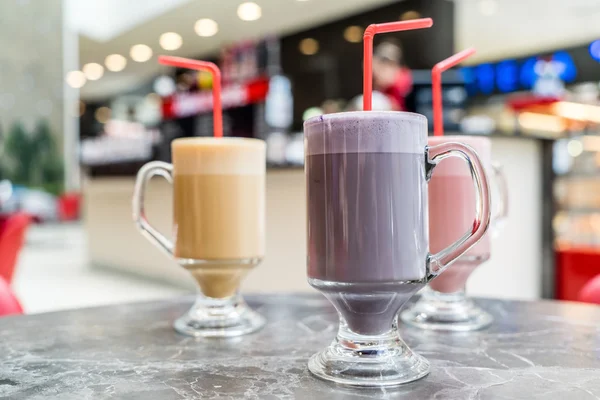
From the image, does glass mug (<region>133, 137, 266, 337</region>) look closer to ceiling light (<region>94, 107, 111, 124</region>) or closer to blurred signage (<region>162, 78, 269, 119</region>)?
blurred signage (<region>162, 78, 269, 119</region>)

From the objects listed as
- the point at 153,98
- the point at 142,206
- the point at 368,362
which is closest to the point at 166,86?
the point at 153,98

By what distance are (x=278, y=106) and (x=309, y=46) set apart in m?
A: 0.81

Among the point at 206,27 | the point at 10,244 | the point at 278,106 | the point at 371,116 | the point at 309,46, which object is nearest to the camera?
the point at 371,116

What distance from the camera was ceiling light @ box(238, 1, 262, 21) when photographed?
19.9 ft

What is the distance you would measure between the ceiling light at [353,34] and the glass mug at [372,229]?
5803mm

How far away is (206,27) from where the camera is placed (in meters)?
6.94

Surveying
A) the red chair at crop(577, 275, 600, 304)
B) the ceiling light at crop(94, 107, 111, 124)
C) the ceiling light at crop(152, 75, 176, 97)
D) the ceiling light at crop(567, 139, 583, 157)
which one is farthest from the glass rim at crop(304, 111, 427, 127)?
the ceiling light at crop(94, 107, 111, 124)

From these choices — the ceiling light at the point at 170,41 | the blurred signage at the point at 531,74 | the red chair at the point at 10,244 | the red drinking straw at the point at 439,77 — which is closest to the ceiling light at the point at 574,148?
the red drinking straw at the point at 439,77

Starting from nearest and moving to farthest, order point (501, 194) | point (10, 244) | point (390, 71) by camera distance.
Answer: point (501, 194) < point (10, 244) < point (390, 71)

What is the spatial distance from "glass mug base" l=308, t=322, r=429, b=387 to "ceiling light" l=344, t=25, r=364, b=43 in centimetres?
586

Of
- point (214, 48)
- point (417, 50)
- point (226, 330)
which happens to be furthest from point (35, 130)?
point (226, 330)

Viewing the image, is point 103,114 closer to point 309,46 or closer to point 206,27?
point 206,27

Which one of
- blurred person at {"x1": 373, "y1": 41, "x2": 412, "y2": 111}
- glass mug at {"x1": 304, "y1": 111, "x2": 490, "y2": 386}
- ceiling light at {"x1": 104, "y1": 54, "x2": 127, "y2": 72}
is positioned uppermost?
ceiling light at {"x1": 104, "y1": 54, "x2": 127, "y2": 72}

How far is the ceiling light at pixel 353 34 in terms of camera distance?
6230 mm
